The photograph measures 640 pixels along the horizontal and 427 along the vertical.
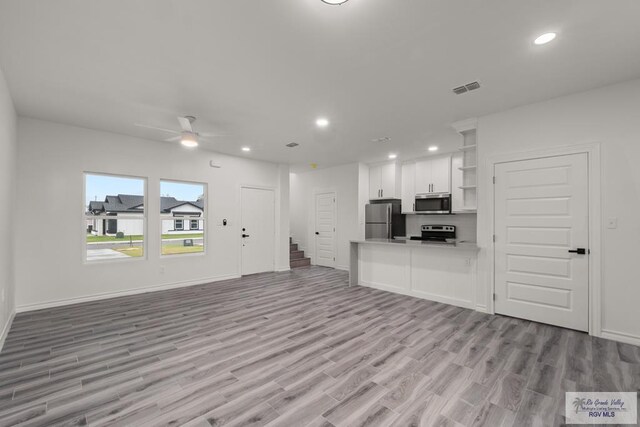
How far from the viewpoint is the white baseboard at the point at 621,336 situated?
9.46 feet

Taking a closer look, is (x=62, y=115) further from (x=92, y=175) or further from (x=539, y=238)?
(x=539, y=238)

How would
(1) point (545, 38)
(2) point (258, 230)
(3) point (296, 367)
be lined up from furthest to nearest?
1. (2) point (258, 230)
2. (3) point (296, 367)
3. (1) point (545, 38)

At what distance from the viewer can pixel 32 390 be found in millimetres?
2152

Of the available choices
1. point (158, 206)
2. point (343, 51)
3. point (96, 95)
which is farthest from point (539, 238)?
point (158, 206)

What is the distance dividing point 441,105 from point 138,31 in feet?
11.0

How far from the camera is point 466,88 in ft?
10.2

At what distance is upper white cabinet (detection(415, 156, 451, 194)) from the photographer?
5.80 m

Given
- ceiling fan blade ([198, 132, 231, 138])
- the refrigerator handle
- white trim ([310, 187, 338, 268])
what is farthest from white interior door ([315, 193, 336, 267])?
ceiling fan blade ([198, 132, 231, 138])

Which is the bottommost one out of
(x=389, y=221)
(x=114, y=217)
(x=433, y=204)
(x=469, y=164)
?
(x=389, y=221)

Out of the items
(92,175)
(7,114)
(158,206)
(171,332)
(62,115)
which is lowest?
(171,332)

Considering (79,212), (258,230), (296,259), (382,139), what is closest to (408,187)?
(382,139)

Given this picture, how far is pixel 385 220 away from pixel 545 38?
15.0 ft

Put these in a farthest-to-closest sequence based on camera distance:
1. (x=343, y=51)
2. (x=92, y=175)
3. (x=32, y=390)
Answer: (x=92, y=175), (x=343, y=51), (x=32, y=390)

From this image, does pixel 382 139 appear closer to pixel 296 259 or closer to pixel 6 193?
pixel 296 259
